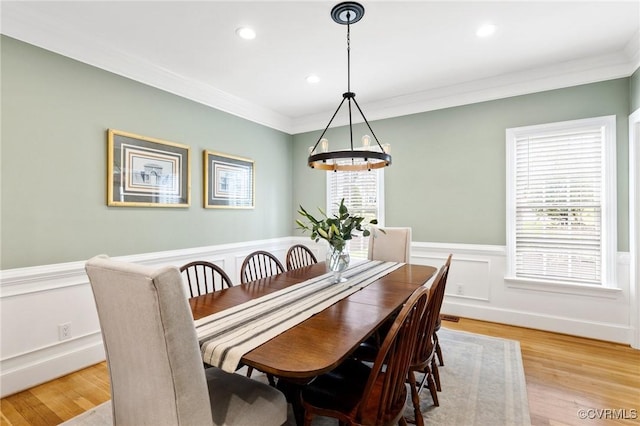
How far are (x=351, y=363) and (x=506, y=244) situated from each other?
270 cm

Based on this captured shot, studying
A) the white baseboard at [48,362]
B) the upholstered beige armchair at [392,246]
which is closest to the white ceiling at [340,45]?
the upholstered beige armchair at [392,246]

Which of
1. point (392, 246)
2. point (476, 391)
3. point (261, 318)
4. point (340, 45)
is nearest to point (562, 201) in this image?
point (392, 246)

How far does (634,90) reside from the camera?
2896 mm

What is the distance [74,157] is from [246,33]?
5.63 feet

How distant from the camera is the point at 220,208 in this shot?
3.81 metres

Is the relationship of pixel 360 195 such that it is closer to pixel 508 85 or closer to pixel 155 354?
pixel 508 85

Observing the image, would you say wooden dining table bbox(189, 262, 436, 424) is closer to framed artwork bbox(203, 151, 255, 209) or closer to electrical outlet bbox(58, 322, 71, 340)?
electrical outlet bbox(58, 322, 71, 340)

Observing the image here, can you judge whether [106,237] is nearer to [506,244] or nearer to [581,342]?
[506,244]

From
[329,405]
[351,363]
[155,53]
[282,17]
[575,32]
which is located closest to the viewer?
[329,405]

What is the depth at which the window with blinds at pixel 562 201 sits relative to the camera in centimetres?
308

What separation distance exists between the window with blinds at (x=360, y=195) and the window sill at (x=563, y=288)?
5.53 feet

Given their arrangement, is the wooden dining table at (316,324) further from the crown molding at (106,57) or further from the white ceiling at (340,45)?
the crown molding at (106,57)

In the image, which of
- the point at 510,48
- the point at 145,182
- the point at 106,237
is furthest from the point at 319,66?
the point at 106,237

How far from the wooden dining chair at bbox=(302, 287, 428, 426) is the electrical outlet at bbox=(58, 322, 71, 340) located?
2199mm
